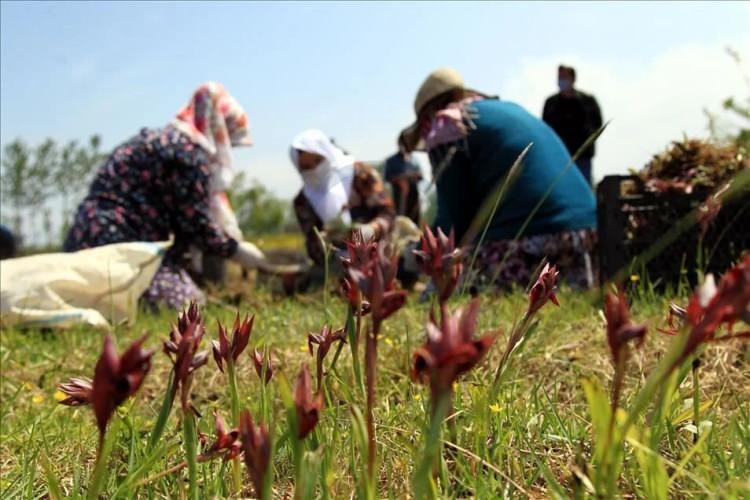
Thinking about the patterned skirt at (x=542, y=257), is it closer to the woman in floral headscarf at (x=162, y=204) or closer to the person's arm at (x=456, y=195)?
the person's arm at (x=456, y=195)

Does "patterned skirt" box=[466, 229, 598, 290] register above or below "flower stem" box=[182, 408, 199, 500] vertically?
below

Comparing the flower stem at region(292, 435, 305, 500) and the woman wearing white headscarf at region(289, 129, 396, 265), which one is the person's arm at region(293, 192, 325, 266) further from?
the flower stem at region(292, 435, 305, 500)

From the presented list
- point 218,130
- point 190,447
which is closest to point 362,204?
point 218,130

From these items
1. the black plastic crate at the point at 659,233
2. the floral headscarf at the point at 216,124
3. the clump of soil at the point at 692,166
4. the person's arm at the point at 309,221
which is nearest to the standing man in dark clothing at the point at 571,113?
the person's arm at the point at 309,221

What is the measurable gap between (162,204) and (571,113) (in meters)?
3.55

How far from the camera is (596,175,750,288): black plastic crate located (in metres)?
3.02

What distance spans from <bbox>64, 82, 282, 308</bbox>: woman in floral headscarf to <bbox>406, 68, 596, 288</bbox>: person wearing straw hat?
1.46 meters

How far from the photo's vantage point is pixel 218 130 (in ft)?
16.3

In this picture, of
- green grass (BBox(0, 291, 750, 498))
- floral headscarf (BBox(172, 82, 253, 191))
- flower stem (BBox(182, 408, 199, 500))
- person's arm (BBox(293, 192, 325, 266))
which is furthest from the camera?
person's arm (BBox(293, 192, 325, 266))

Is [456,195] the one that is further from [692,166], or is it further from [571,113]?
[571,113]

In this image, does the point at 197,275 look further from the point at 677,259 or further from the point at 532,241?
the point at 677,259

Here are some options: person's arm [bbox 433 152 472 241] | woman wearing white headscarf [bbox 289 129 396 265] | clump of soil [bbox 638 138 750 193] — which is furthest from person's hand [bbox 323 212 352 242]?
clump of soil [bbox 638 138 750 193]

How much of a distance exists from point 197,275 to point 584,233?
2.84m

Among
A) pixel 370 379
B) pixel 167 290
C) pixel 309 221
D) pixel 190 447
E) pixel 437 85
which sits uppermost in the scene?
pixel 437 85
